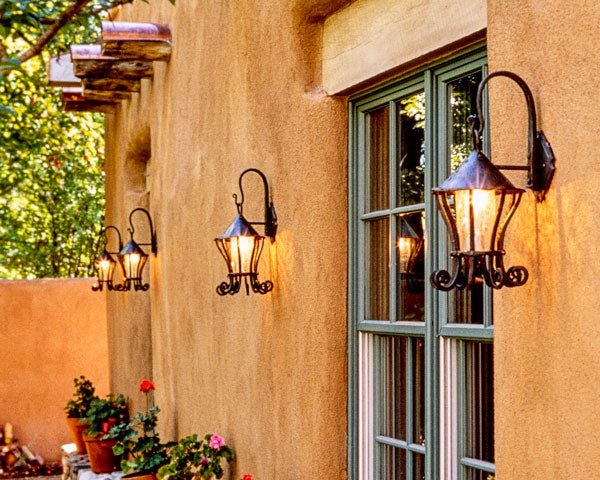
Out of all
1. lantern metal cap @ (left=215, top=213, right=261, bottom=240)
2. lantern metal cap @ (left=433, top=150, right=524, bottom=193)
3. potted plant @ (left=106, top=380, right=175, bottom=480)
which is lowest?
potted plant @ (left=106, top=380, right=175, bottom=480)

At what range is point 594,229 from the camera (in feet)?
8.69

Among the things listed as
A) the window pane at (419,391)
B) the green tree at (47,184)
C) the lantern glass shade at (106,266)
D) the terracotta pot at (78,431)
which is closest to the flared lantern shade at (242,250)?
the window pane at (419,391)

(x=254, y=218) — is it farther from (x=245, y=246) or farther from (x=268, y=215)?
(x=245, y=246)

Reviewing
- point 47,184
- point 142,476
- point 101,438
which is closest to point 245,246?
point 142,476

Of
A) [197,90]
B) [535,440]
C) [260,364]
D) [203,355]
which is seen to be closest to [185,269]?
[203,355]

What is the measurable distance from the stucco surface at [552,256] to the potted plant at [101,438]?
19.9 feet

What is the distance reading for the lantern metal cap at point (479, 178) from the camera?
275cm

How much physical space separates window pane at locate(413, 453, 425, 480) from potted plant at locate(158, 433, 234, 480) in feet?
5.99

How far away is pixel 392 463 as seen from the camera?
409 cm

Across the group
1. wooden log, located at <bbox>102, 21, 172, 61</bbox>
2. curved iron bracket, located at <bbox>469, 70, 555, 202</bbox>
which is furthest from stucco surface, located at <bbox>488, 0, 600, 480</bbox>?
wooden log, located at <bbox>102, 21, 172, 61</bbox>

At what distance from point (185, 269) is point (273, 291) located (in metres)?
1.96

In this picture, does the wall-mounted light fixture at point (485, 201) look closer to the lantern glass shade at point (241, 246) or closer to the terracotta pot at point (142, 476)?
the lantern glass shade at point (241, 246)

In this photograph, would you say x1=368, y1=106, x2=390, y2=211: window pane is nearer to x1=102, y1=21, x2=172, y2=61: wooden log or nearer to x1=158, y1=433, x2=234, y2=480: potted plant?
x1=158, y1=433, x2=234, y2=480: potted plant

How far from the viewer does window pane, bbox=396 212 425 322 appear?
3.86 m
